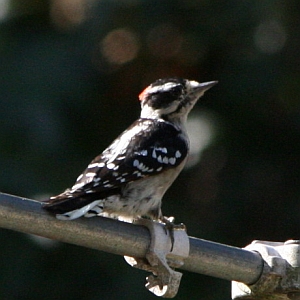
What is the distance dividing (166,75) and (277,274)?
340cm

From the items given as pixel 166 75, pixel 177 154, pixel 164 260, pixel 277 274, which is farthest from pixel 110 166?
pixel 166 75

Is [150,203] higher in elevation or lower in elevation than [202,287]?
lower

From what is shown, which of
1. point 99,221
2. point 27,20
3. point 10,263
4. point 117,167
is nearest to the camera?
point 99,221

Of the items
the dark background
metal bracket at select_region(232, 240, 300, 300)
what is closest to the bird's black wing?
metal bracket at select_region(232, 240, 300, 300)

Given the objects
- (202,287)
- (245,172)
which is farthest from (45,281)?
(245,172)

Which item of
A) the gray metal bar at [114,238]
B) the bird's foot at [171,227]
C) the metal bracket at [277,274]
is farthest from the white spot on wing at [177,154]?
the gray metal bar at [114,238]

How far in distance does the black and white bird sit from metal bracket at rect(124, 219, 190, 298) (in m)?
0.25

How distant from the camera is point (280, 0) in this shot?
26.3 feet

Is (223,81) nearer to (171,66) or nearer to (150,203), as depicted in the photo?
(171,66)

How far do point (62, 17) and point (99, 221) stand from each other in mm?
3962

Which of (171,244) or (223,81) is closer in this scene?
(171,244)

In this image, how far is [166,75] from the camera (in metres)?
7.77

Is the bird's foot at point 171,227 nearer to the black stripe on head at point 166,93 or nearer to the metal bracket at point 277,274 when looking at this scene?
the metal bracket at point 277,274

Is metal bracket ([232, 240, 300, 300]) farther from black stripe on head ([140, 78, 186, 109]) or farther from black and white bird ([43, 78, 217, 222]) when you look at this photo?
black stripe on head ([140, 78, 186, 109])
